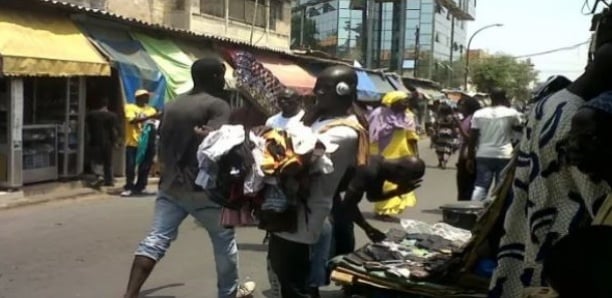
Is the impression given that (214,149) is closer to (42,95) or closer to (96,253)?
(96,253)

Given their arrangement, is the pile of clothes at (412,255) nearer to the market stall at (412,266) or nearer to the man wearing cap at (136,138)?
the market stall at (412,266)

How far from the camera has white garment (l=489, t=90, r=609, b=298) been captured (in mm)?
2775

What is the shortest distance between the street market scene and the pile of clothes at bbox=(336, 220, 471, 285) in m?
0.02

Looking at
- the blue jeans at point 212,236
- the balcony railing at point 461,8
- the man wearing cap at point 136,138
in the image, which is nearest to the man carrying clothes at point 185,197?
the blue jeans at point 212,236

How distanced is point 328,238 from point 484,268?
3.36 feet

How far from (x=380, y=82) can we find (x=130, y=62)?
19669mm

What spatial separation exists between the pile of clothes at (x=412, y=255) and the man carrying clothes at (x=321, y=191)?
745 millimetres

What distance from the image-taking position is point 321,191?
3.92m

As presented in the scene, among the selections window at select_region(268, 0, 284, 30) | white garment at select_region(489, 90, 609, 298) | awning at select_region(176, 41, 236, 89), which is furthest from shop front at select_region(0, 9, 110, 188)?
window at select_region(268, 0, 284, 30)

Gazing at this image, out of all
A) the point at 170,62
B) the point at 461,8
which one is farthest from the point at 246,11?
the point at 461,8

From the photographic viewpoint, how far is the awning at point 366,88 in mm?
26064

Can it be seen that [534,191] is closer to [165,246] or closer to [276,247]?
[276,247]

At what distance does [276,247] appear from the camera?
390 centimetres

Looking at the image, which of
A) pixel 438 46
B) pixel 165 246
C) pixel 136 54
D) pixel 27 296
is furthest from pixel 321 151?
pixel 438 46
